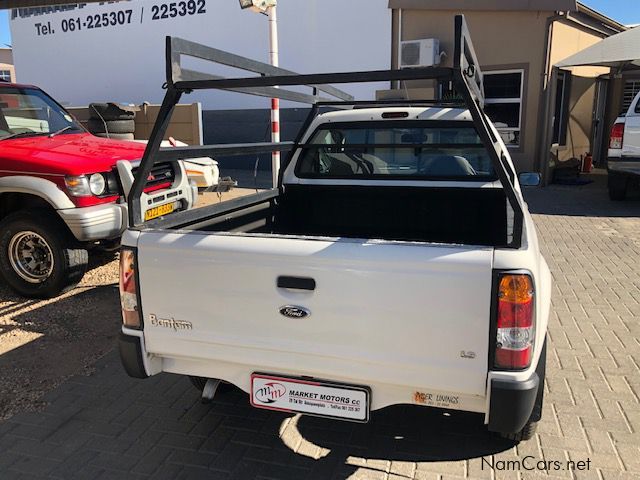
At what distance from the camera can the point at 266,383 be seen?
2562 millimetres

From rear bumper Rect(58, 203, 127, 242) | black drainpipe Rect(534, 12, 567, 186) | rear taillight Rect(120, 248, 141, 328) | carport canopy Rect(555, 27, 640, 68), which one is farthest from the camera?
black drainpipe Rect(534, 12, 567, 186)

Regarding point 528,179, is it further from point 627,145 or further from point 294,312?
point 627,145

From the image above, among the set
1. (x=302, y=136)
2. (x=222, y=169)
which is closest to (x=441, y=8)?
(x=222, y=169)

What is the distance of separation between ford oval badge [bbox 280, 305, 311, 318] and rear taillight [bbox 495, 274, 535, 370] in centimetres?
79

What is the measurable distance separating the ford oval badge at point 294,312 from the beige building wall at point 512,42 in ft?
34.5

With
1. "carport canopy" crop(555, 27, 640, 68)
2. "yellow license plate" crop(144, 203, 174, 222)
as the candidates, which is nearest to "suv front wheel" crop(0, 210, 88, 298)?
"yellow license plate" crop(144, 203, 174, 222)

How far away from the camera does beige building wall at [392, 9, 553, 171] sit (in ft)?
36.7

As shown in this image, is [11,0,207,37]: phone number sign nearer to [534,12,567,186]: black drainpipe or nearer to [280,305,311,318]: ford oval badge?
[534,12,567,186]: black drainpipe

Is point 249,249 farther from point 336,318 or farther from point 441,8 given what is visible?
point 441,8

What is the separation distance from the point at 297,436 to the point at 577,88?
12902 mm

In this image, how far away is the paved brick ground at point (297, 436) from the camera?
278 centimetres

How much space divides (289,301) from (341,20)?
38.4 feet

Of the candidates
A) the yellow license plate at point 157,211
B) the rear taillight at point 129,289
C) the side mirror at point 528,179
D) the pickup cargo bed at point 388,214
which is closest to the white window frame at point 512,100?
the side mirror at point 528,179

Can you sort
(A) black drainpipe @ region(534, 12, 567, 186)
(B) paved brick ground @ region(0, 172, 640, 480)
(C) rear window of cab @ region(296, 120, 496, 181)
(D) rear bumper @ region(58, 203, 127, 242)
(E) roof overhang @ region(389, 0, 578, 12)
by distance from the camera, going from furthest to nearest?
(A) black drainpipe @ region(534, 12, 567, 186) → (E) roof overhang @ region(389, 0, 578, 12) → (D) rear bumper @ region(58, 203, 127, 242) → (C) rear window of cab @ region(296, 120, 496, 181) → (B) paved brick ground @ region(0, 172, 640, 480)
